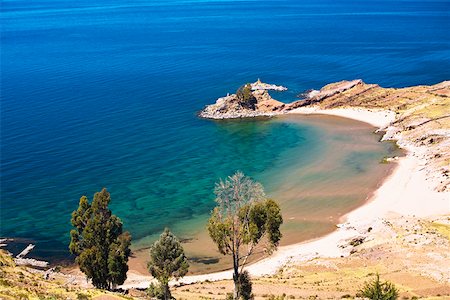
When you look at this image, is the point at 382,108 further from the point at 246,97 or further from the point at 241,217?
the point at 241,217

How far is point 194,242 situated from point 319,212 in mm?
23691

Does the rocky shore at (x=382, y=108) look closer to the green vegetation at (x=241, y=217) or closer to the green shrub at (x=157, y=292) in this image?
the green vegetation at (x=241, y=217)

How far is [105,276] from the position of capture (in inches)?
1842

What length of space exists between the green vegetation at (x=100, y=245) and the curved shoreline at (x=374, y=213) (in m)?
9.94

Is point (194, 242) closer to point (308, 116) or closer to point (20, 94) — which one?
point (308, 116)

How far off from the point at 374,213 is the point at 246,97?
7230 centimetres

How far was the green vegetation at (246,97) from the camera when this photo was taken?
141375 millimetres

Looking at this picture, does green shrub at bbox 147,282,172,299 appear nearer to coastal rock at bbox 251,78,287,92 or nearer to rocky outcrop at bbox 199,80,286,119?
rocky outcrop at bbox 199,80,286,119

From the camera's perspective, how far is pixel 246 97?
464ft

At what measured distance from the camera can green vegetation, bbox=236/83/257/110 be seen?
141 metres

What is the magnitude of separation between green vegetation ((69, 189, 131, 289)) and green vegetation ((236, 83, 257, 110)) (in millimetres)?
97924

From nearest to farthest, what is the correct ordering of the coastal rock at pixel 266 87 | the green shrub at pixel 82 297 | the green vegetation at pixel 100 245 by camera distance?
the green shrub at pixel 82 297 → the green vegetation at pixel 100 245 → the coastal rock at pixel 266 87

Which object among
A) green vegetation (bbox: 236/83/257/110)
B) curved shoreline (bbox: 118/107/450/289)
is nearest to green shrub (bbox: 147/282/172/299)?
curved shoreline (bbox: 118/107/450/289)

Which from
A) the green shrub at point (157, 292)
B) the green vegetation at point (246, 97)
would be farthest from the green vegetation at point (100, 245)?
the green vegetation at point (246, 97)
